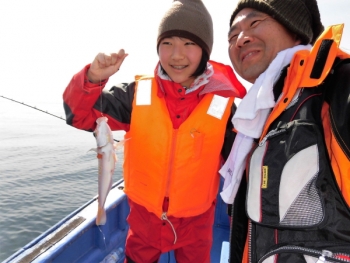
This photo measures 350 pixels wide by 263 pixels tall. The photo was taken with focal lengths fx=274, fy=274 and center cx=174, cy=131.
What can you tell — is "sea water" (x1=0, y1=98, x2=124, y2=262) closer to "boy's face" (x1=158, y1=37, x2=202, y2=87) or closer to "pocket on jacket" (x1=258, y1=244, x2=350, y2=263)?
"boy's face" (x1=158, y1=37, x2=202, y2=87)

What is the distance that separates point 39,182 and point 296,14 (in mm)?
8331

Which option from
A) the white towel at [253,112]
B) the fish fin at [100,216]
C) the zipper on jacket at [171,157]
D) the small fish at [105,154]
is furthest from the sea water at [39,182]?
the white towel at [253,112]

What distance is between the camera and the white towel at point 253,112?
164 centimetres

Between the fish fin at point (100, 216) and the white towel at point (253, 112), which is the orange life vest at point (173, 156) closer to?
the fish fin at point (100, 216)

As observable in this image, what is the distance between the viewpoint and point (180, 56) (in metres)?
2.60

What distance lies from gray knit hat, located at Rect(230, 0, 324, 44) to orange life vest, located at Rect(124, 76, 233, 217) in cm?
107

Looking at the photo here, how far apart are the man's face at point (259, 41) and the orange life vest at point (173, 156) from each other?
0.89 m

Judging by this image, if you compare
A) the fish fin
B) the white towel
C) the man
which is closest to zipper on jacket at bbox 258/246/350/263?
the man

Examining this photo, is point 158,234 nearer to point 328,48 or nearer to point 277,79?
point 277,79

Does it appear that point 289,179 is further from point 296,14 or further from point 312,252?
point 296,14

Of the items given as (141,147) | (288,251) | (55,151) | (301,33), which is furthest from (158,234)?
(55,151)

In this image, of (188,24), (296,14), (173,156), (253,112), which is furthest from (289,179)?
(188,24)

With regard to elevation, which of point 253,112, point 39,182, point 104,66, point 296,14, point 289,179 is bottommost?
point 39,182

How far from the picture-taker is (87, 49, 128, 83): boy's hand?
2381 millimetres
